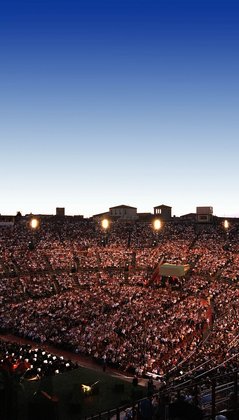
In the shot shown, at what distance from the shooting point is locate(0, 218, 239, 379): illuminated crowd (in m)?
26.2

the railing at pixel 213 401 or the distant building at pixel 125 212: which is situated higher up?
the distant building at pixel 125 212

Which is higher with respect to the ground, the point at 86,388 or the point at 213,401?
the point at 213,401

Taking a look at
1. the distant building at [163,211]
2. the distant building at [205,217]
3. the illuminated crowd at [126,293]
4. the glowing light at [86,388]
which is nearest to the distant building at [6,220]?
the illuminated crowd at [126,293]

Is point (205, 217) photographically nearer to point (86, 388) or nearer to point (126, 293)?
point (126, 293)

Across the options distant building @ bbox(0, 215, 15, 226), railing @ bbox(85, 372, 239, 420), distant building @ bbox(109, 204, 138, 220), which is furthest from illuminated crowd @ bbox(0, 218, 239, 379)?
distant building @ bbox(109, 204, 138, 220)

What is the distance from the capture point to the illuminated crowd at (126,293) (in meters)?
26.2

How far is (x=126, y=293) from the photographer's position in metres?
39.4

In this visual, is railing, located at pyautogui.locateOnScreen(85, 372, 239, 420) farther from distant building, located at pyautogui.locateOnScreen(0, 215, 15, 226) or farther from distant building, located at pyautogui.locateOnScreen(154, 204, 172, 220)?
distant building, located at pyautogui.locateOnScreen(154, 204, 172, 220)

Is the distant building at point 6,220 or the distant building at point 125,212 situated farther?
the distant building at point 125,212

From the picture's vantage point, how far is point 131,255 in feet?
182

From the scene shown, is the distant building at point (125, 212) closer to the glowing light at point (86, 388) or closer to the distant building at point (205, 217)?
the distant building at point (205, 217)

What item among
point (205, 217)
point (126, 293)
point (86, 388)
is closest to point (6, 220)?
point (205, 217)

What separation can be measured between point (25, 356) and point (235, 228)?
149ft


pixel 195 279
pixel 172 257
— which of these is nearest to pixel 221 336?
pixel 195 279
